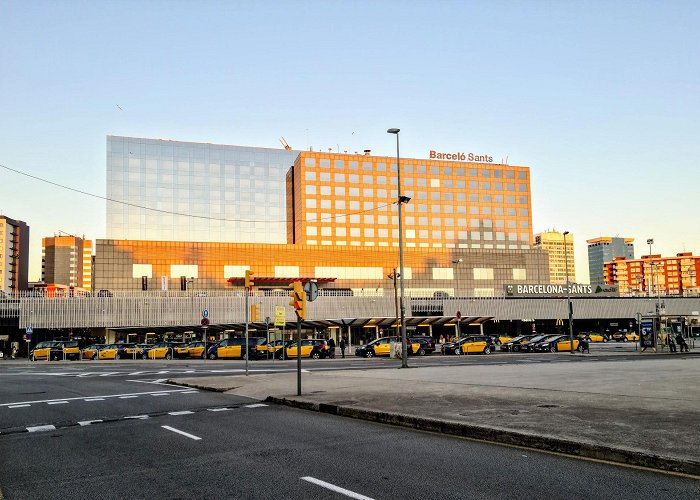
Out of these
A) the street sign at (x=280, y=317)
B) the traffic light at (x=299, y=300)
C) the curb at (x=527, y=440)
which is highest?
the traffic light at (x=299, y=300)

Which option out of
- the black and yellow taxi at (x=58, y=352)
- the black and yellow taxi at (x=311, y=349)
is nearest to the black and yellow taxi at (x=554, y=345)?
the black and yellow taxi at (x=311, y=349)

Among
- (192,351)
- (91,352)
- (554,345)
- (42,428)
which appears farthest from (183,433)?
(554,345)

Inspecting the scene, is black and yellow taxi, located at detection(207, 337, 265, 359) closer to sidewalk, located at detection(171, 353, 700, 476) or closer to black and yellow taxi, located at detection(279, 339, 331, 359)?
black and yellow taxi, located at detection(279, 339, 331, 359)

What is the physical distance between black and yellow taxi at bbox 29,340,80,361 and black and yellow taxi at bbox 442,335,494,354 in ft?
102

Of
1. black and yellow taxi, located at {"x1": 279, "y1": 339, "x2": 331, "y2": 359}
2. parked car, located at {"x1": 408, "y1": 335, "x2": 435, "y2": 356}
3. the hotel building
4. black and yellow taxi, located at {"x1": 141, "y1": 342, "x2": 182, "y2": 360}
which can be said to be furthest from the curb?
the hotel building

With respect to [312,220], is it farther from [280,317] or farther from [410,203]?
[280,317]

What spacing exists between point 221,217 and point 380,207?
33174mm

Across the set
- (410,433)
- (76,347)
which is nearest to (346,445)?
(410,433)

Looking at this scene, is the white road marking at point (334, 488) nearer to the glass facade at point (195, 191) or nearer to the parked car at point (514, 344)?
the parked car at point (514, 344)

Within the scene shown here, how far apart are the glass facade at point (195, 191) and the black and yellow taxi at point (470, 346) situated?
3334 inches

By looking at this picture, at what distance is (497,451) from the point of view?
8742 mm

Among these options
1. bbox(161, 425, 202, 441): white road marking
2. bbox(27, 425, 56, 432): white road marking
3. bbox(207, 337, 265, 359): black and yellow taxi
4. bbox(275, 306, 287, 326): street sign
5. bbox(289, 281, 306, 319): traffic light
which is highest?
bbox(289, 281, 306, 319): traffic light

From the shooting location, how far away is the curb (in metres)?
7.37

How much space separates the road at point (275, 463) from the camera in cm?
664
